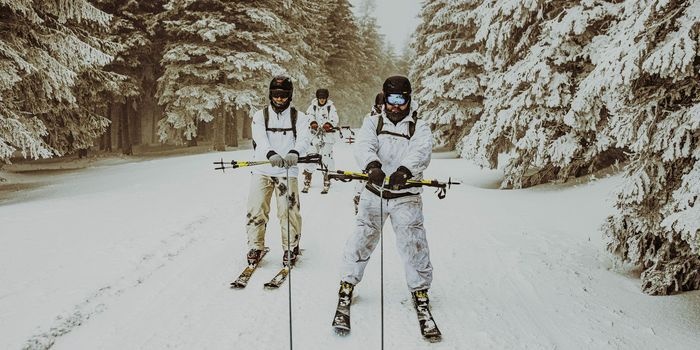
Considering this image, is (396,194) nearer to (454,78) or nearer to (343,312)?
(343,312)

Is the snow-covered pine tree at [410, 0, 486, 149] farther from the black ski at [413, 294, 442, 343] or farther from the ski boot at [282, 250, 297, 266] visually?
the black ski at [413, 294, 442, 343]

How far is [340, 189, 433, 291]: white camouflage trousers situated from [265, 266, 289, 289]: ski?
904 millimetres

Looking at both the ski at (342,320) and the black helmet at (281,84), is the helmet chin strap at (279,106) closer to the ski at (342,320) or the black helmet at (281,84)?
the black helmet at (281,84)

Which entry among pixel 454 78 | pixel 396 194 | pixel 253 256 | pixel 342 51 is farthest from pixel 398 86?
pixel 342 51

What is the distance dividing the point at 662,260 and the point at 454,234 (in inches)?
116

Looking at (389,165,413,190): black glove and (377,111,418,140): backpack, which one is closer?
(389,165,413,190): black glove

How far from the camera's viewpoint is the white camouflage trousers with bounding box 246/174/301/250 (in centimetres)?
566

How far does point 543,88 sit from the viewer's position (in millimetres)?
9742

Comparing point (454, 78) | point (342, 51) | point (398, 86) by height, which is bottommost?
point (398, 86)

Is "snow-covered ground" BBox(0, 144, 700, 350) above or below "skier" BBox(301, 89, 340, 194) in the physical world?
below

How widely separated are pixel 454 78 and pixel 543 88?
9557 mm

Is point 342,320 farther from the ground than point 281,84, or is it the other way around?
point 281,84

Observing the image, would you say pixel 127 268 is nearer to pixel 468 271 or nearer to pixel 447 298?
pixel 447 298

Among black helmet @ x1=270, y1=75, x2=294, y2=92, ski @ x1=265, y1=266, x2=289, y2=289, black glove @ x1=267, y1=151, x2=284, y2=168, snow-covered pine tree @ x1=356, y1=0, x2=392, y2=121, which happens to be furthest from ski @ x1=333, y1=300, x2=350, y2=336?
snow-covered pine tree @ x1=356, y1=0, x2=392, y2=121
